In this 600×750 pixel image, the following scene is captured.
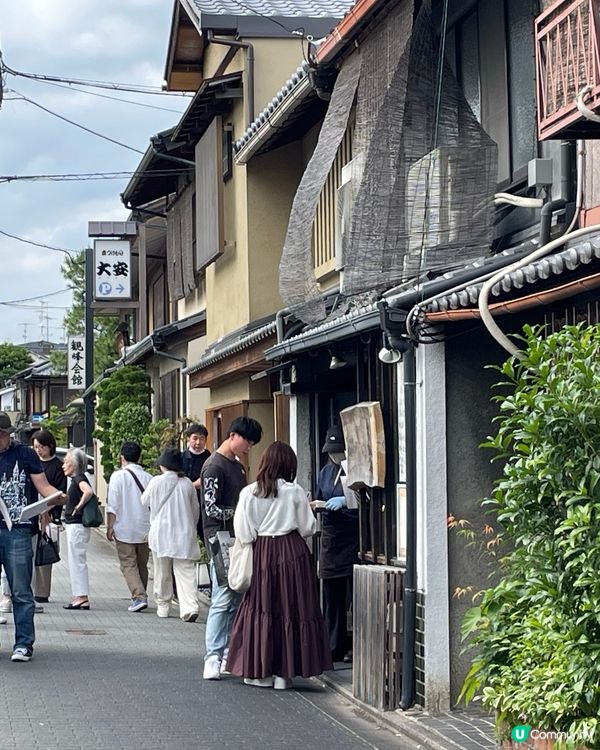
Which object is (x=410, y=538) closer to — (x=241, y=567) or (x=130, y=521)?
(x=241, y=567)

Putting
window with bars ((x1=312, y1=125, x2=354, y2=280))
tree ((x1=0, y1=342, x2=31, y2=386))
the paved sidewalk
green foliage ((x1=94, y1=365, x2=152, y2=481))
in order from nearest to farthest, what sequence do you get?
1. the paved sidewalk
2. window with bars ((x1=312, y1=125, x2=354, y2=280))
3. green foliage ((x1=94, y1=365, x2=152, y2=481))
4. tree ((x1=0, y1=342, x2=31, y2=386))

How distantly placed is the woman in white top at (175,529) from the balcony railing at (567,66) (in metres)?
7.43

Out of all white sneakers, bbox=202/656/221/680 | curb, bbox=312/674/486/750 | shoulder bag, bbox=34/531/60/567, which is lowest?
curb, bbox=312/674/486/750

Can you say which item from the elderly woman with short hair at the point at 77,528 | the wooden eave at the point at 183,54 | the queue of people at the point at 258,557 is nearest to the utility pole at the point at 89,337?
the wooden eave at the point at 183,54

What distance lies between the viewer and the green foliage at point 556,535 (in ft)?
19.6

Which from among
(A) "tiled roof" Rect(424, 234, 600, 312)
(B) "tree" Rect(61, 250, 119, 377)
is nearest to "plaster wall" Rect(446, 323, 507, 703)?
(A) "tiled roof" Rect(424, 234, 600, 312)

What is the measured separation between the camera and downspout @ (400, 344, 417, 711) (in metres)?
9.30

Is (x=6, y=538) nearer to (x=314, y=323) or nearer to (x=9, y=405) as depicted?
(x=314, y=323)

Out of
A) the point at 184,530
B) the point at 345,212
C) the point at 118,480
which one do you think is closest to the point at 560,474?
the point at 345,212

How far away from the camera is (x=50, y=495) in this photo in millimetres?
11195

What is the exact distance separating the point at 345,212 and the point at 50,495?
4065mm

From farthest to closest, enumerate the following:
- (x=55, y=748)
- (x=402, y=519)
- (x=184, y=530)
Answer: (x=184, y=530), (x=402, y=519), (x=55, y=748)

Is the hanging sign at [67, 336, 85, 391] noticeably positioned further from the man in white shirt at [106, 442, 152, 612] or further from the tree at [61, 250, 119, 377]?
the man in white shirt at [106, 442, 152, 612]

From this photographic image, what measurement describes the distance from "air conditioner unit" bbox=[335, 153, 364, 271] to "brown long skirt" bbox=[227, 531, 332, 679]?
2.91 m
